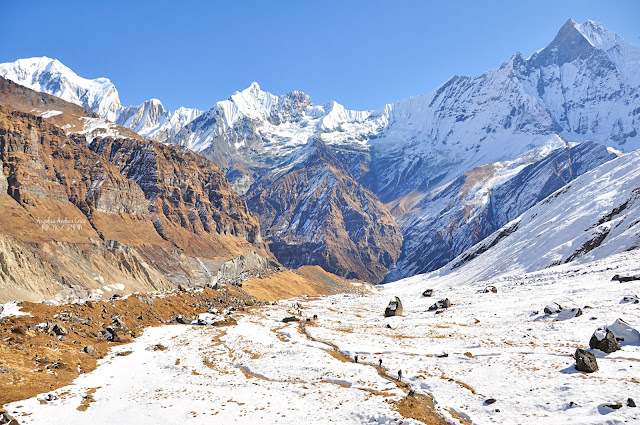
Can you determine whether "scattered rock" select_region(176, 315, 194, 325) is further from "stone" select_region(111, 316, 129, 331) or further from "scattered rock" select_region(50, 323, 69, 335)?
"scattered rock" select_region(50, 323, 69, 335)

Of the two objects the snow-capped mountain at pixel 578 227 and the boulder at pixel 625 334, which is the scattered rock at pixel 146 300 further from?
the snow-capped mountain at pixel 578 227

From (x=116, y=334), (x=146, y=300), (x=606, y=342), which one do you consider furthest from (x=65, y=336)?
(x=606, y=342)

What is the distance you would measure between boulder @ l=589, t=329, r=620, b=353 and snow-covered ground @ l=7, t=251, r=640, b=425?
90 cm

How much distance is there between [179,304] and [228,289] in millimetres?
28343

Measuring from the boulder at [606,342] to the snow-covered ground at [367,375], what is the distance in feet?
2.97

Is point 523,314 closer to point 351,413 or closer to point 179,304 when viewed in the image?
point 351,413

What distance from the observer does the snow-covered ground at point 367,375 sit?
3016cm

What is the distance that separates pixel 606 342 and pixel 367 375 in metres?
21.5

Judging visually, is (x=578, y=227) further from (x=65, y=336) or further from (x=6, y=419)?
(x=6, y=419)

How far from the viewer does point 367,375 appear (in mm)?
40000

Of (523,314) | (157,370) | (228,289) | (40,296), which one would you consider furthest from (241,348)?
(40,296)

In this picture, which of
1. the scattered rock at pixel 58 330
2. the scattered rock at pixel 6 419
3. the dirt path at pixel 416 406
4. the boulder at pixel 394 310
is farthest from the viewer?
the boulder at pixel 394 310

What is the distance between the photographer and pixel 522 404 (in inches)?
1166

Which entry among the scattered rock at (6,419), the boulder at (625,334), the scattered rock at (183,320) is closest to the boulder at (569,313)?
the boulder at (625,334)
